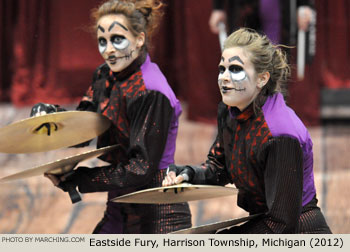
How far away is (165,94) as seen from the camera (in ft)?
8.22

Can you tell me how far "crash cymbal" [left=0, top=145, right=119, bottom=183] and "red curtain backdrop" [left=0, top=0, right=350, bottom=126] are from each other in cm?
249

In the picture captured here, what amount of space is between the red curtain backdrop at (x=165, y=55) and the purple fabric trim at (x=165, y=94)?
234cm

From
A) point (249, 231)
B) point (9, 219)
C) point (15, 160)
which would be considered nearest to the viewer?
point (249, 231)

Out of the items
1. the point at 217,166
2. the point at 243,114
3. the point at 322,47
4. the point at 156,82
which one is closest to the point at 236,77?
the point at 243,114

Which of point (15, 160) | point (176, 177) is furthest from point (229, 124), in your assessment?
point (15, 160)

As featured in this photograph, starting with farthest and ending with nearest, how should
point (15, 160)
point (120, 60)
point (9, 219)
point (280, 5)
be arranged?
point (15, 160), point (280, 5), point (9, 219), point (120, 60)

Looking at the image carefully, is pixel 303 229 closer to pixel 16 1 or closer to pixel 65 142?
pixel 65 142

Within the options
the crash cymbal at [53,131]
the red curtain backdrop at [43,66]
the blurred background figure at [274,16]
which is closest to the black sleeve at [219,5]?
the blurred background figure at [274,16]

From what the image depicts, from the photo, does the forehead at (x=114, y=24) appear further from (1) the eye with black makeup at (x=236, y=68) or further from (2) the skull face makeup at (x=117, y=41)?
(1) the eye with black makeup at (x=236, y=68)

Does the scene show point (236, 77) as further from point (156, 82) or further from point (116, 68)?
point (116, 68)

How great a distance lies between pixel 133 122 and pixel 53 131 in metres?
0.30

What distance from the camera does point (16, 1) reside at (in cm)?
617

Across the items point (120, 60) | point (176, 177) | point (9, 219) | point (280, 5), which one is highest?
point (280, 5)
